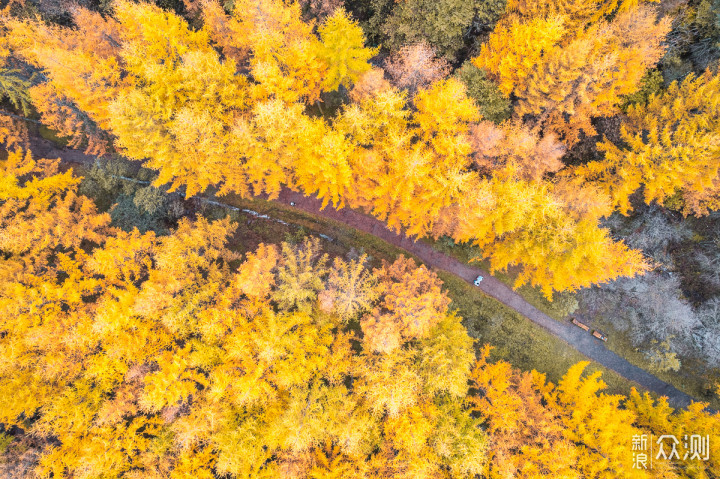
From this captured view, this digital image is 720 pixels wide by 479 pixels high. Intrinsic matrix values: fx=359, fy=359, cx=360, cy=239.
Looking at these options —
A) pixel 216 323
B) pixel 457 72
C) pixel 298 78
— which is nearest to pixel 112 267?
pixel 216 323

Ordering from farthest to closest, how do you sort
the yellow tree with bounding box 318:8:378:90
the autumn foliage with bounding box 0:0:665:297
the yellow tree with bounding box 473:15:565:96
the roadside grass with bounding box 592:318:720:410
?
the roadside grass with bounding box 592:318:720:410 < the yellow tree with bounding box 318:8:378:90 < the yellow tree with bounding box 473:15:565:96 < the autumn foliage with bounding box 0:0:665:297

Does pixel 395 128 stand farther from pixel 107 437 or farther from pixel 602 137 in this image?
pixel 107 437

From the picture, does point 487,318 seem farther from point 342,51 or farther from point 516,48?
point 342,51

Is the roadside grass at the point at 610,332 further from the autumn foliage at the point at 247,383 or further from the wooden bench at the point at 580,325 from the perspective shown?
the autumn foliage at the point at 247,383

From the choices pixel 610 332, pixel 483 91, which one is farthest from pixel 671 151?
pixel 610 332

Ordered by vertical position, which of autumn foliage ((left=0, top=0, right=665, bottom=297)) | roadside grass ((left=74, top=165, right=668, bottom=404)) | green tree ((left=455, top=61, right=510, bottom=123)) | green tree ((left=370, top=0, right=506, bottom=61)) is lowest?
roadside grass ((left=74, top=165, right=668, bottom=404))

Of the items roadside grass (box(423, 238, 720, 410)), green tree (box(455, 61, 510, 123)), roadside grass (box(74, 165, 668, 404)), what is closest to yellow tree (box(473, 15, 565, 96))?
green tree (box(455, 61, 510, 123))

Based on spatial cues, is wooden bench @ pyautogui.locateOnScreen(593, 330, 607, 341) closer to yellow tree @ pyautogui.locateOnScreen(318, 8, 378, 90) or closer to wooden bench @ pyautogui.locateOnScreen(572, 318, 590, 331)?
wooden bench @ pyautogui.locateOnScreen(572, 318, 590, 331)

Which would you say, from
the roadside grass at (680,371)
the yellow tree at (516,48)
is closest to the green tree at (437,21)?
the yellow tree at (516,48)
